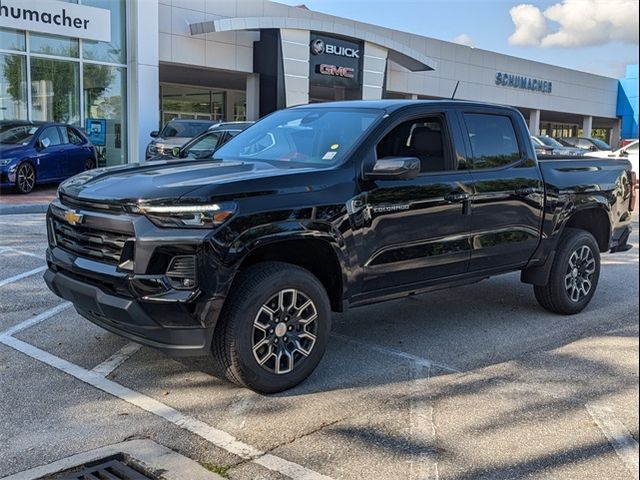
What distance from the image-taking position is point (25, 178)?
14.1 meters

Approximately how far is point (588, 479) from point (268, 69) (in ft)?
75.2

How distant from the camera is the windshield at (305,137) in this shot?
4816 mm

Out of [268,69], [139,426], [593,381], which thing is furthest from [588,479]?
[268,69]

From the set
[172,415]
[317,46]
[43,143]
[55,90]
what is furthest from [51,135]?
[172,415]

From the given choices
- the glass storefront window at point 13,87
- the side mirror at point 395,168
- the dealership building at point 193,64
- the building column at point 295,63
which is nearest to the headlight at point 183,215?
the side mirror at point 395,168

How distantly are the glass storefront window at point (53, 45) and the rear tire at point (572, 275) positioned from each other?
645 inches

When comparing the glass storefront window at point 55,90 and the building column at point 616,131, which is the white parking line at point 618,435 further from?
the building column at point 616,131

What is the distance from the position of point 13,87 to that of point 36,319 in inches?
559

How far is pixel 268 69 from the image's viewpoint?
24703mm

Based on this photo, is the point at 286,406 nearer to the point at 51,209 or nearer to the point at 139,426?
the point at 139,426

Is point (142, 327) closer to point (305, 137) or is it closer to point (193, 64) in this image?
point (305, 137)

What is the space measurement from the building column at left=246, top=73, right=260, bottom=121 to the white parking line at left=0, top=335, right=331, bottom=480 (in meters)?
21.2

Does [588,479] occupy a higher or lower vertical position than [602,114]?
lower

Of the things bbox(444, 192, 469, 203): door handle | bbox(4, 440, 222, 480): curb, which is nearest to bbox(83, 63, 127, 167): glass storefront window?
bbox(444, 192, 469, 203): door handle
